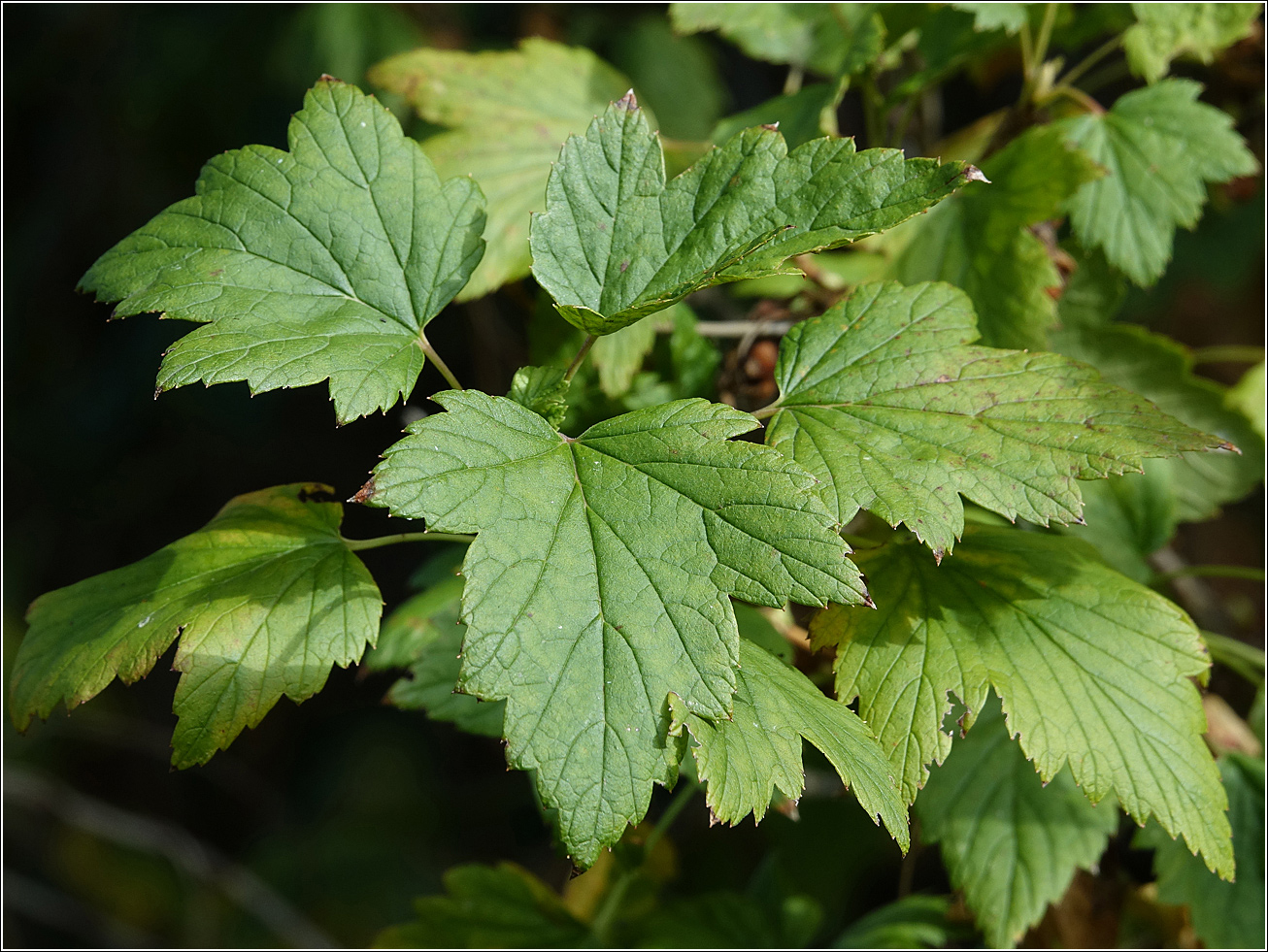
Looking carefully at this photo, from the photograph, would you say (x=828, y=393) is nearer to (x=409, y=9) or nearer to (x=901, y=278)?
(x=901, y=278)

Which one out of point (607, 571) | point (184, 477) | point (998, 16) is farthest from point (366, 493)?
point (184, 477)

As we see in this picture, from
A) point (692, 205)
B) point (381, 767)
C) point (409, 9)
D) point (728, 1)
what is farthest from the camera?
point (381, 767)

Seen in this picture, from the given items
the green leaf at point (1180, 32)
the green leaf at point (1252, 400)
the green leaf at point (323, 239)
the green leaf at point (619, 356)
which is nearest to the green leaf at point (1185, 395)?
the green leaf at point (1252, 400)

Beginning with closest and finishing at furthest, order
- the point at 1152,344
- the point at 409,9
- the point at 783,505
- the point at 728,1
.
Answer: the point at 783,505 → the point at 728,1 → the point at 1152,344 → the point at 409,9

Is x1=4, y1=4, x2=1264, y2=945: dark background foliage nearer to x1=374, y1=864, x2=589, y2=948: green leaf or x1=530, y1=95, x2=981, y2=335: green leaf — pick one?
x1=374, y1=864, x2=589, y2=948: green leaf

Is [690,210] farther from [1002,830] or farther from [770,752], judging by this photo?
[1002,830]

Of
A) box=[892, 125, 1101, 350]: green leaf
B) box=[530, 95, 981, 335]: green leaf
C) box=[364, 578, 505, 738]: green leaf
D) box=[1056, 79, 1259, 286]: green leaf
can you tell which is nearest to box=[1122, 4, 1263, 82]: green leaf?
box=[1056, 79, 1259, 286]: green leaf

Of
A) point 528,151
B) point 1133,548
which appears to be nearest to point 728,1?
point 528,151
